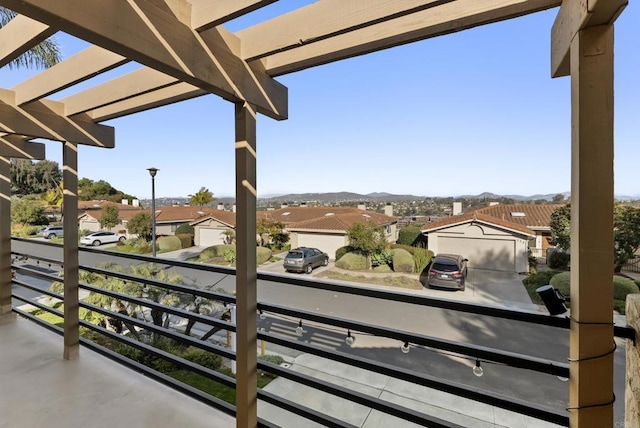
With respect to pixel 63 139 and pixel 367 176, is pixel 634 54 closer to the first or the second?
pixel 63 139

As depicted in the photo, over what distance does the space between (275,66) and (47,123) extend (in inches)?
65.7

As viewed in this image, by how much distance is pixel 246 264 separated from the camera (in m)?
1.37

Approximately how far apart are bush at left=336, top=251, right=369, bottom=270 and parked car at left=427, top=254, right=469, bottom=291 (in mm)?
3311

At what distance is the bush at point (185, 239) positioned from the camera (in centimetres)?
1559

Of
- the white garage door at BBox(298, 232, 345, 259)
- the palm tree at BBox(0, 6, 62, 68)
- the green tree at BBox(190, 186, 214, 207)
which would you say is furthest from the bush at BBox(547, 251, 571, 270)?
the green tree at BBox(190, 186, 214, 207)

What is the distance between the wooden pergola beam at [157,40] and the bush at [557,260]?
10.7 m

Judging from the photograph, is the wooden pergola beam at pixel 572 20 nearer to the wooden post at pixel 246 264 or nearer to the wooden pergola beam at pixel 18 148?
the wooden post at pixel 246 264

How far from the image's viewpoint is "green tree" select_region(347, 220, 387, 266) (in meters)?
12.0

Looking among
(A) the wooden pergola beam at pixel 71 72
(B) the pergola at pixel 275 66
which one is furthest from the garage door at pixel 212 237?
(A) the wooden pergola beam at pixel 71 72

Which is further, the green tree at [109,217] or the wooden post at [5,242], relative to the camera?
the green tree at [109,217]

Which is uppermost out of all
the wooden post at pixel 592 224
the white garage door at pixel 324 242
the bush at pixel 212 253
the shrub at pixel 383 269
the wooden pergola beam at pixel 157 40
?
the wooden pergola beam at pixel 157 40

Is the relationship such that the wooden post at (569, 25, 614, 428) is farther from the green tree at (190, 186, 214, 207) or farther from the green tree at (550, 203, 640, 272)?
the green tree at (190, 186, 214, 207)

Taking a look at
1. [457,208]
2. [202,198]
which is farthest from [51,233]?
[457,208]

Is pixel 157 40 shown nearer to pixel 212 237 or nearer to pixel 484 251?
pixel 484 251
